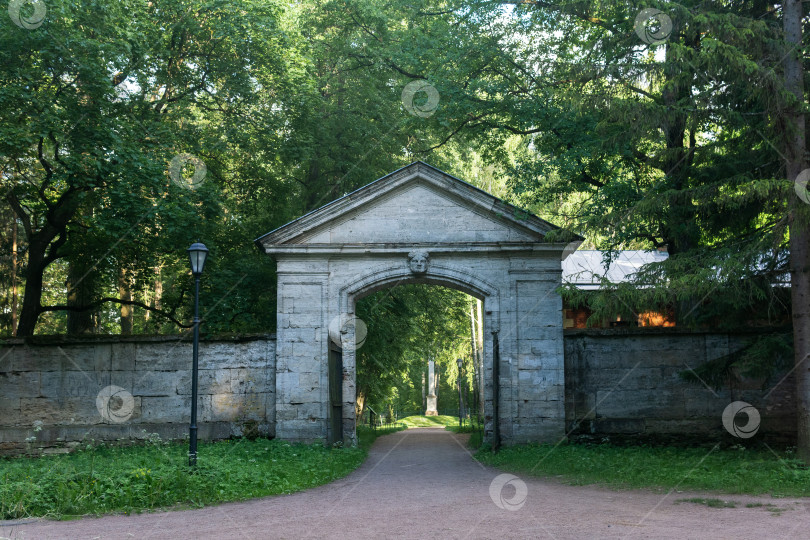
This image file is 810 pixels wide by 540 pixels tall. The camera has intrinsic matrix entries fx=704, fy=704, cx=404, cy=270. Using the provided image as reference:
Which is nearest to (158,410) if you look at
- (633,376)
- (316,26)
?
(633,376)

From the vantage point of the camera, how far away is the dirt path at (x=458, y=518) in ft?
22.2

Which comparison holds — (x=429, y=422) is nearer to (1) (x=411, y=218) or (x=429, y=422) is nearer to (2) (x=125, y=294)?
(2) (x=125, y=294)

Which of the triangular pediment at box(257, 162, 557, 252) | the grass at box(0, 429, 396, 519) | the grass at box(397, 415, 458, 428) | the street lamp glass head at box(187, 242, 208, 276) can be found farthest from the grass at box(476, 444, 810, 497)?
the grass at box(397, 415, 458, 428)

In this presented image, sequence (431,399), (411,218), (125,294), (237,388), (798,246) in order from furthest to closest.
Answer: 1. (431,399)
2. (125,294)
3. (411,218)
4. (237,388)
5. (798,246)

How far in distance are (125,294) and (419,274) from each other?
10.4 m

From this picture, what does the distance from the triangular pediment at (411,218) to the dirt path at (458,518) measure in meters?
5.90

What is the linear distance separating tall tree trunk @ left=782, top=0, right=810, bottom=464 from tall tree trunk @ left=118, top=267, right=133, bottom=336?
591 inches

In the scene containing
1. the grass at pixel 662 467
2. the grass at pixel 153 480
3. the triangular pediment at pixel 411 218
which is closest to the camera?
the grass at pixel 153 480

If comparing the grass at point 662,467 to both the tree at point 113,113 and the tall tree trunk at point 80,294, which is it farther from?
the tall tree trunk at point 80,294

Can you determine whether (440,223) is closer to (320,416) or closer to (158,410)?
(320,416)

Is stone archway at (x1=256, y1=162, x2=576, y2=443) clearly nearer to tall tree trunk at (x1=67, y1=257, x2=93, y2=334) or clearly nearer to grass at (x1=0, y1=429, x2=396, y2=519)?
grass at (x1=0, y1=429, x2=396, y2=519)

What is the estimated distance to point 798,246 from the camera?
1130cm

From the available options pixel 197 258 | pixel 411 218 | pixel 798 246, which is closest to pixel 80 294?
pixel 197 258

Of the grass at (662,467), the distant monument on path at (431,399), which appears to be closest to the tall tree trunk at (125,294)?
the grass at (662,467)
